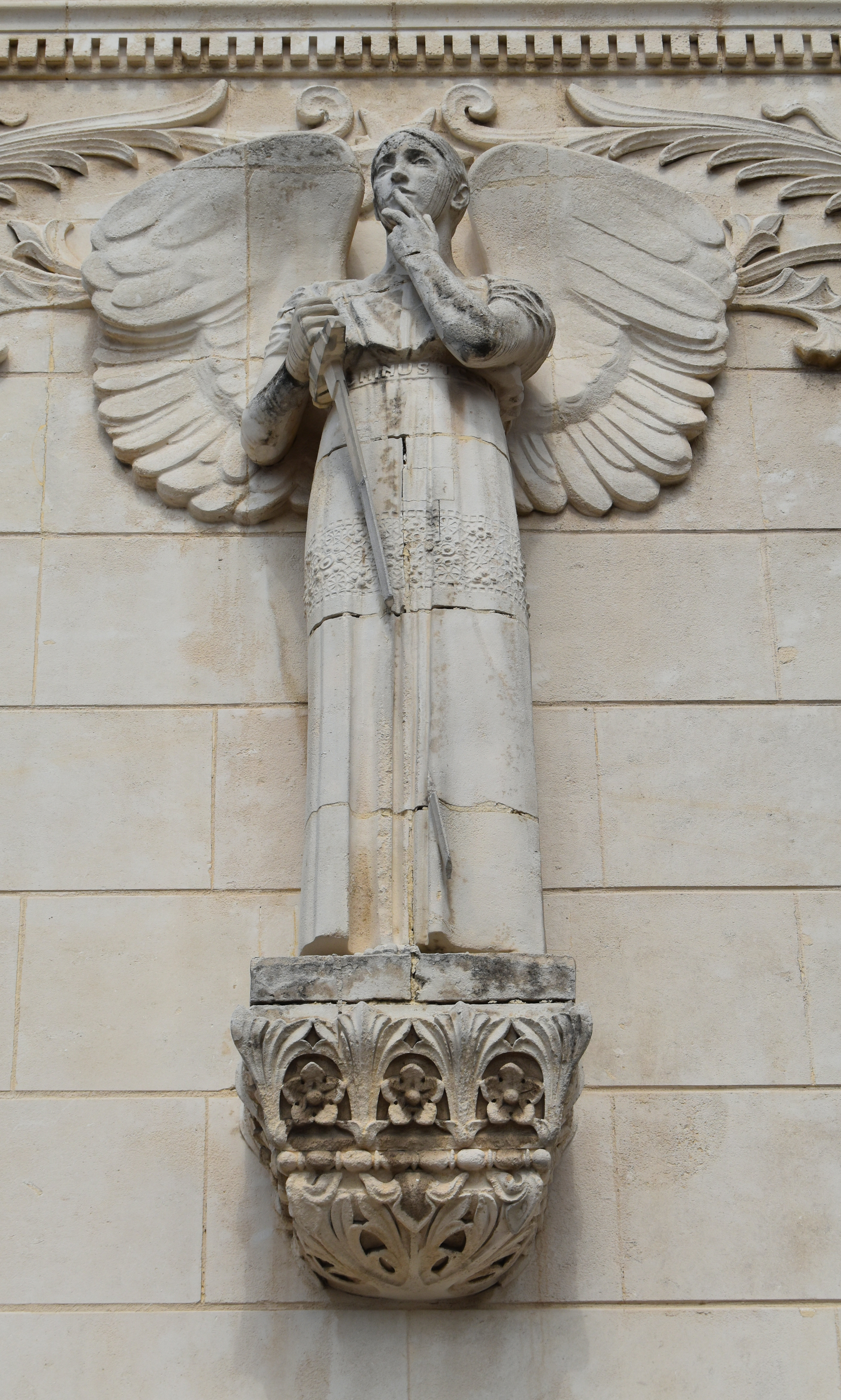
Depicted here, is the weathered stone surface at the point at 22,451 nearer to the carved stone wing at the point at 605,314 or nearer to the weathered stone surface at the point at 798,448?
the carved stone wing at the point at 605,314

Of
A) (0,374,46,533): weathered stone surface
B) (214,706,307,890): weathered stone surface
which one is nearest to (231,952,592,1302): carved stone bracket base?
(214,706,307,890): weathered stone surface

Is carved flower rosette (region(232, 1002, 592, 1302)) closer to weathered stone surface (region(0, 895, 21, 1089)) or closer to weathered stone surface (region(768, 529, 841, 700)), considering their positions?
weathered stone surface (region(0, 895, 21, 1089))

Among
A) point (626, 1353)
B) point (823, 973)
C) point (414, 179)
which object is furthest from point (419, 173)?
point (626, 1353)

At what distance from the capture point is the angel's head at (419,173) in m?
6.36

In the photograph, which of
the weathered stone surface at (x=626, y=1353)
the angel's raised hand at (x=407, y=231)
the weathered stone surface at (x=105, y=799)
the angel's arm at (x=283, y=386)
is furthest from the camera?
the angel's raised hand at (x=407, y=231)

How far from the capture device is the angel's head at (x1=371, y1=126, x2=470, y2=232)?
6359mm

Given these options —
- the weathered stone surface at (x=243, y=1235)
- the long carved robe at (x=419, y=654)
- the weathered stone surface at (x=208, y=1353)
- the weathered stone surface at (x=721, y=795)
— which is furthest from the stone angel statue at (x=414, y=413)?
the weathered stone surface at (x=208, y=1353)

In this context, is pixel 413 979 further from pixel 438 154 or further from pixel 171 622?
pixel 438 154

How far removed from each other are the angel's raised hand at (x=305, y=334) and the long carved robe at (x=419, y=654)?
0.43ft

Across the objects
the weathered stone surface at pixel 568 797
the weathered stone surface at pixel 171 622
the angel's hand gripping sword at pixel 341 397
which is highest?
the angel's hand gripping sword at pixel 341 397

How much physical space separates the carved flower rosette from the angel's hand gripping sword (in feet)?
4.91

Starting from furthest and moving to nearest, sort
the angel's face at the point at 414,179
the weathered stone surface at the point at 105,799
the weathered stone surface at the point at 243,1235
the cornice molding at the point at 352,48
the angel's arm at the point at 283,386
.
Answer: the cornice molding at the point at 352,48, the angel's face at the point at 414,179, the angel's arm at the point at 283,386, the weathered stone surface at the point at 105,799, the weathered stone surface at the point at 243,1235

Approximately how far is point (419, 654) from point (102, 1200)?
201 centimetres

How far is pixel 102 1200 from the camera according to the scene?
553 cm
